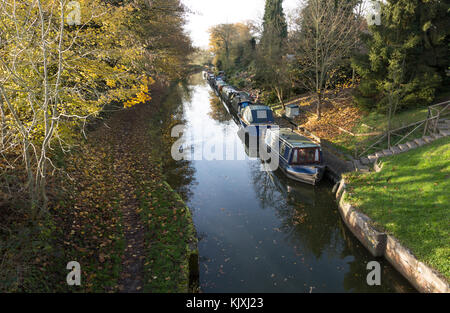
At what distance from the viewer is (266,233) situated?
36.1ft

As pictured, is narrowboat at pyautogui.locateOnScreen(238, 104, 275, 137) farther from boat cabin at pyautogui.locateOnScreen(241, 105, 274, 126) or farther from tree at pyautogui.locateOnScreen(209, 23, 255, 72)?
tree at pyautogui.locateOnScreen(209, 23, 255, 72)

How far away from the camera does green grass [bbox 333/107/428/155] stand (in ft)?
50.7

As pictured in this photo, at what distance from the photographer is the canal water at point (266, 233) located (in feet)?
28.0

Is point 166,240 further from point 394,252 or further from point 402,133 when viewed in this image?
point 402,133

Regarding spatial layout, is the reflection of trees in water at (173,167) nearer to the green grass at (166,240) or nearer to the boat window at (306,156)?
the green grass at (166,240)

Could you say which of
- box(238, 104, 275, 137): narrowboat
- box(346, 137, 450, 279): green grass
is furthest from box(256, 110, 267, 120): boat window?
box(346, 137, 450, 279): green grass

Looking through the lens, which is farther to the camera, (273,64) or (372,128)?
(273,64)

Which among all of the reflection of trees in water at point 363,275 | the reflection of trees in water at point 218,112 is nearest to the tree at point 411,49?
the reflection of trees in water at point 363,275

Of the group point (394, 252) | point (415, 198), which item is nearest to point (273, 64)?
point (415, 198)

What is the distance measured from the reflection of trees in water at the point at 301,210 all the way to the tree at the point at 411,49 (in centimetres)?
833

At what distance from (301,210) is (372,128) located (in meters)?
7.94

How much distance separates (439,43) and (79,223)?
21.3m
